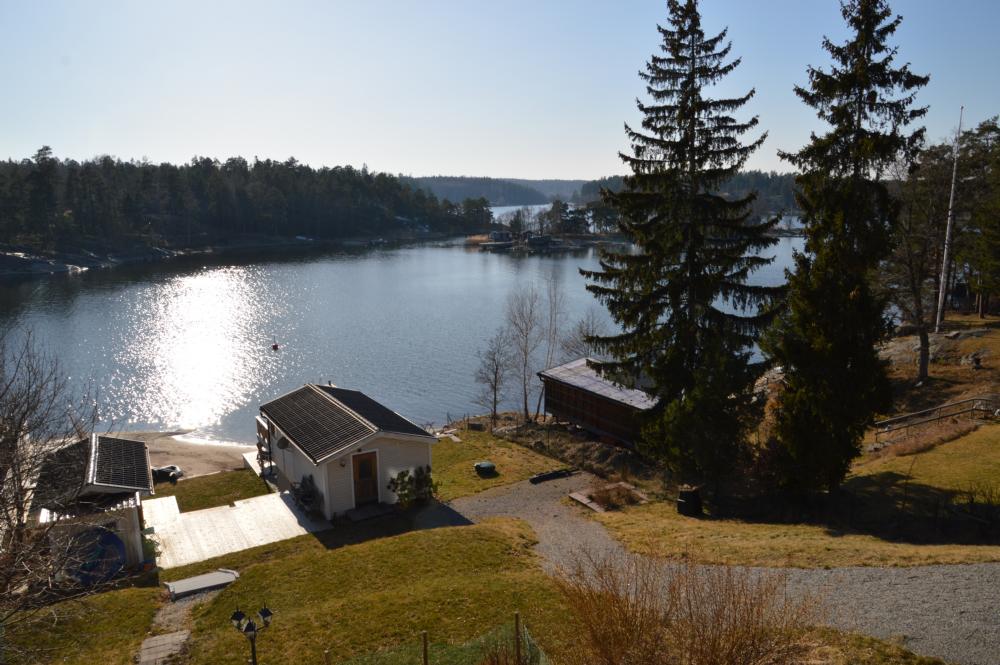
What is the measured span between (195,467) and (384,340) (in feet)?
89.0

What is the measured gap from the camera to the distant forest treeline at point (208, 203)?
94.5 meters

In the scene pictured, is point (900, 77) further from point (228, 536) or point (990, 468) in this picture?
point (228, 536)

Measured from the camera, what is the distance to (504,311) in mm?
66375

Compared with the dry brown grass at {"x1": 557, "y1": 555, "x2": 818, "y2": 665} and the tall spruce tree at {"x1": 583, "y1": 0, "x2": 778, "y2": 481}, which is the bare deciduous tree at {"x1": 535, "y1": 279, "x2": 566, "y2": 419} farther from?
the dry brown grass at {"x1": 557, "y1": 555, "x2": 818, "y2": 665}

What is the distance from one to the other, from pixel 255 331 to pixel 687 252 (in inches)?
1921

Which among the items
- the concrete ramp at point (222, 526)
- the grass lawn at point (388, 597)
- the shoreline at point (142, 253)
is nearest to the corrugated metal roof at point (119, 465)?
the concrete ramp at point (222, 526)

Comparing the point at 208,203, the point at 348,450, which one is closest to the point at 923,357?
the point at 348,450

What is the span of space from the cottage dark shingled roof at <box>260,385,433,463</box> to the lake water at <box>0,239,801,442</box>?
12.4 m

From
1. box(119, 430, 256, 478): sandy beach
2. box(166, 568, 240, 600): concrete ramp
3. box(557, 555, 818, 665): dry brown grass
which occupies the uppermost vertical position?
box(557, 555, 818, 665): dry brown grass

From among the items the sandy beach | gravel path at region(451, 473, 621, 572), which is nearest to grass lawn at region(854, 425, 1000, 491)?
gravel path at region(451, 473, 621, 572)

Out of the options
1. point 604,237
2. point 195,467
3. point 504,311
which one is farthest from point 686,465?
point 604,237

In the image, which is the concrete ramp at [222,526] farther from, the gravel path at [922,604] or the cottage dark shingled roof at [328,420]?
the gravel path at [922,604]

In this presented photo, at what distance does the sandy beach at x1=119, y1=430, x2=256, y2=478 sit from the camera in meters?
30.1

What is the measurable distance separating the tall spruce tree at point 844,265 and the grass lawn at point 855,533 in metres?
1.96
